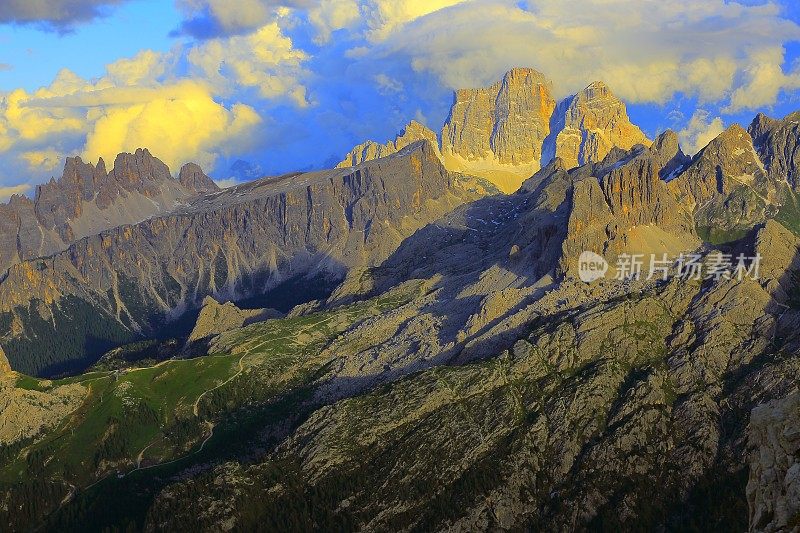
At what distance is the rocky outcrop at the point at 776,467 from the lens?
38.6m

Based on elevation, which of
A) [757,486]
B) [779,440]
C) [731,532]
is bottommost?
[731,532]

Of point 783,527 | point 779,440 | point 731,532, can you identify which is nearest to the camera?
point 783,527

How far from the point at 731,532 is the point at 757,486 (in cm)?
16602

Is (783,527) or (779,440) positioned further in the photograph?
(779,440)

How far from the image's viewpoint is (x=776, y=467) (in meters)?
41.7

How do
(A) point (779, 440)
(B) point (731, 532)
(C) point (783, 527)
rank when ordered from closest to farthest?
(C) point (783, 527), (A) point (779, 440), (B) point (731, 532)

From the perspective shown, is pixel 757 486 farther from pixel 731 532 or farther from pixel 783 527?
pixel 731 532

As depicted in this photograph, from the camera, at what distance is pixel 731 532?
19188 centimetres

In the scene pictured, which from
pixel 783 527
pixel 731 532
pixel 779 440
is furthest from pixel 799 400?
pixel 731 532

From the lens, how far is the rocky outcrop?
38.6 meters

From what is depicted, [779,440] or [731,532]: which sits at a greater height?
[779,440]

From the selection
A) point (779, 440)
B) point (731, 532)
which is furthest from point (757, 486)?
point (731, 532)

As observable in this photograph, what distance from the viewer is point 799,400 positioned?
42.5 m

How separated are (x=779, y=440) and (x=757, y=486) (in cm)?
296
